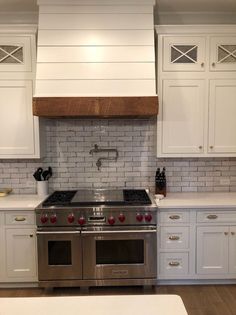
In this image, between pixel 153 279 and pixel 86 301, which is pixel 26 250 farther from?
pixel 86 301

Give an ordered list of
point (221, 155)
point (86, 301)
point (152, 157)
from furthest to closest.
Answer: point (152, 157) → point (221, 155) → point (86, 301)

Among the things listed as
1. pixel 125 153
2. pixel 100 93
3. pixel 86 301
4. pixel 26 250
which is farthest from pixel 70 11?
pixel 86 301

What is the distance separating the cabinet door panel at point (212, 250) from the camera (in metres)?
3.04

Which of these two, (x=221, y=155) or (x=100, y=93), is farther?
(x=221, y=155)

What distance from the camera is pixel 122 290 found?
9.97ft

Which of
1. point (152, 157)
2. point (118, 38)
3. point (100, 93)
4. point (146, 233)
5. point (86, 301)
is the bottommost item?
point (146, 233)

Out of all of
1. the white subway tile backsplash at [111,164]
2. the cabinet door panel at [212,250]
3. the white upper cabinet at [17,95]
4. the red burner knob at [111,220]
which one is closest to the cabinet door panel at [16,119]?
the white upper cabinet at [17,95]

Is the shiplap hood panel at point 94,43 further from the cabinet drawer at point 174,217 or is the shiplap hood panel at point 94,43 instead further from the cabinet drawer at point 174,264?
the cabinet drawer at point 174,264

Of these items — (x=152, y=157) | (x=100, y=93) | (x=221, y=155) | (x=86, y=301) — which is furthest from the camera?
(x=152, y=157)

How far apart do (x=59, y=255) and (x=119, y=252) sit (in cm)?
59

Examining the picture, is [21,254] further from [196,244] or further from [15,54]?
[15,54]

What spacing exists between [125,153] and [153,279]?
4.67 ft

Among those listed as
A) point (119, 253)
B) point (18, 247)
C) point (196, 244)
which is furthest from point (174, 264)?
point (18, 247)

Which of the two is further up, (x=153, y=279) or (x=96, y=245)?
(x=96, y=245)
